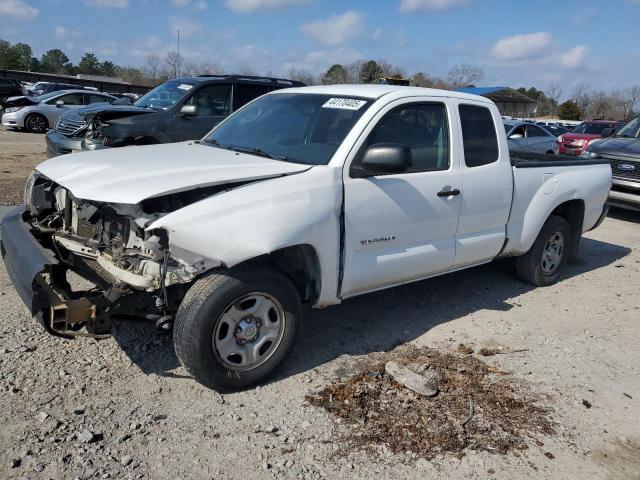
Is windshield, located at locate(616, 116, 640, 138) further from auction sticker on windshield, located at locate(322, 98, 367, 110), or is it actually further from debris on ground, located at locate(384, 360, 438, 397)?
debris on ground, located at locate(384, 360, 438, 397)

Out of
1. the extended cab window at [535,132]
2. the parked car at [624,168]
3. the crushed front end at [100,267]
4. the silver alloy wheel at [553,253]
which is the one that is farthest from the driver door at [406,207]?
the extended cab window at [535,132]

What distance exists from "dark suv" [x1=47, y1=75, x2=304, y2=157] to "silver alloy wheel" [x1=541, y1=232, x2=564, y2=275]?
5.24 m

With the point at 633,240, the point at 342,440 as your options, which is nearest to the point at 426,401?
the point at 342,440

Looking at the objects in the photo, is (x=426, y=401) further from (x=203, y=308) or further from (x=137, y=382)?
(x=137, y=382)

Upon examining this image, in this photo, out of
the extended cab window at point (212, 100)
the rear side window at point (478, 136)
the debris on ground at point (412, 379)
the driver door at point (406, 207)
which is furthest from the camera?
the extended cab window at point (212, 100)

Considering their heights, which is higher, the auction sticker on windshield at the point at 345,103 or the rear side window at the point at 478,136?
the auction sticker on windshield at the point at 345,103

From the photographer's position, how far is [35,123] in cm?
1970

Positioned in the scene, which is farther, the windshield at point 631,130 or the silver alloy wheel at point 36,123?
the silver alloy wheel at point 36,123

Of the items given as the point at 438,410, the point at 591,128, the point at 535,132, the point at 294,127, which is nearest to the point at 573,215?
the point at 294,127

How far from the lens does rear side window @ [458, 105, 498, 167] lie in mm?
4855

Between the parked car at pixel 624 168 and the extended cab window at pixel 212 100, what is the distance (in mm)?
5989

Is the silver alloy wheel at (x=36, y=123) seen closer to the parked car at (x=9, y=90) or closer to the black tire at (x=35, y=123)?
the black tire at (x=35, y=123)

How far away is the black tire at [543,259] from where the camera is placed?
19.5 feet

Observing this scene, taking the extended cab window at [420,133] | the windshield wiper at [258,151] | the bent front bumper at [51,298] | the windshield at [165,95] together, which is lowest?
the bent front bumper at [51,298]
